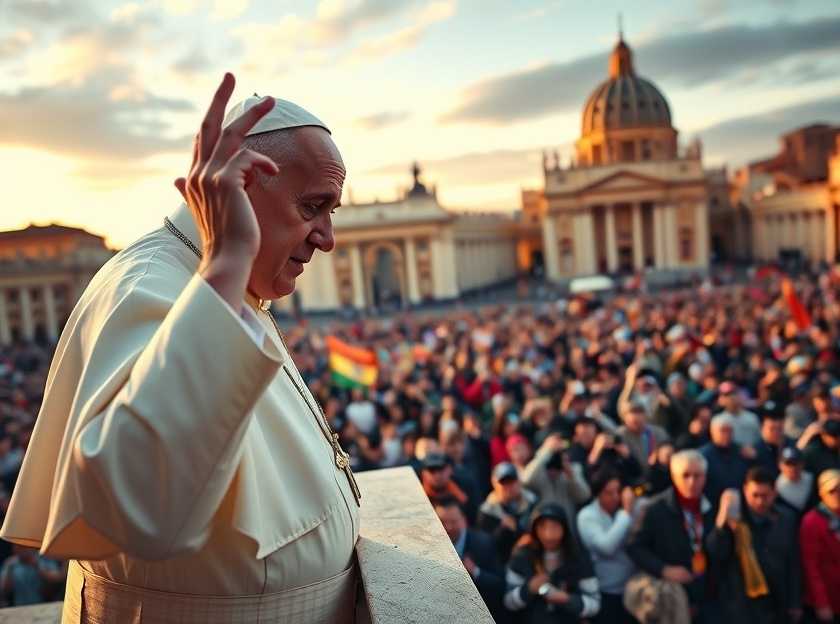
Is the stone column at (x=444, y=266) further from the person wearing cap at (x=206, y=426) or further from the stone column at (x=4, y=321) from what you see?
the person wearing cap at (x=206, y=426)

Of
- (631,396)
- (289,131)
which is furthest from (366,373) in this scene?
(289,131)

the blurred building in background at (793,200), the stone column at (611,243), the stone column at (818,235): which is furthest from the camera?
the stone column at (818,235)

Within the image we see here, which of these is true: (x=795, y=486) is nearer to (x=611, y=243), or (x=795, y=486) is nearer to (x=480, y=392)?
(x=480, y=392)

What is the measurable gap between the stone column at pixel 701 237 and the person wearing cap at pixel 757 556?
59.0 metres

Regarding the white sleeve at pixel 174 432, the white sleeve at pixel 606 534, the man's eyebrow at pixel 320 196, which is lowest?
the white sleeve at pixel 606 534

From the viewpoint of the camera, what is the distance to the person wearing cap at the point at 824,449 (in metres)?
6.01

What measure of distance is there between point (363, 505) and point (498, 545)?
2.84 meters

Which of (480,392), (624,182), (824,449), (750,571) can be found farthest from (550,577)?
(624,182)

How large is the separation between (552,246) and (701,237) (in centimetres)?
1175

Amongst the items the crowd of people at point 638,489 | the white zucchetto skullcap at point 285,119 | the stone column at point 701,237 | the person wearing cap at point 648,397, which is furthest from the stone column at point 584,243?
the white zucchetto skullcap at point 285,119

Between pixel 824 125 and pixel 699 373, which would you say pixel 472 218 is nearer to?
pixel 824 125

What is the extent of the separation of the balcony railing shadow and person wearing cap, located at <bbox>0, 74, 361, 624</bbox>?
0.10 metres

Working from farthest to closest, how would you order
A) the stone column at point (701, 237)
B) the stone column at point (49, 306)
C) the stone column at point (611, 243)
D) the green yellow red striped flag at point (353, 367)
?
the stone column at point (611, 243) → the stone column at point (701, 237) → the stone column at point (49, 306) → the green yellow red striped flag at point (353, 367)

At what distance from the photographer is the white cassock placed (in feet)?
3.69
